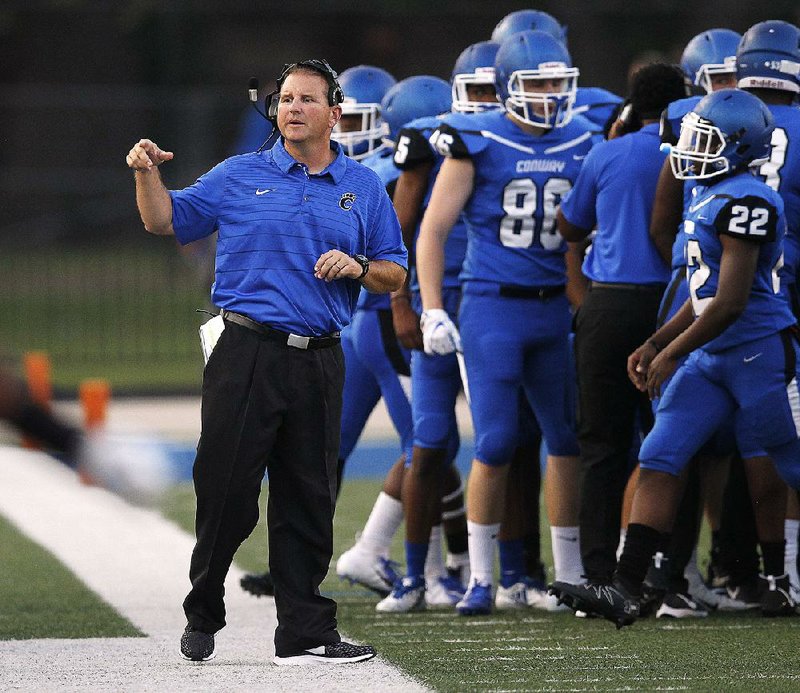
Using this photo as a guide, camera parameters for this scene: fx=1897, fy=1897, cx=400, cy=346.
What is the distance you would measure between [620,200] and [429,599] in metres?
1.67

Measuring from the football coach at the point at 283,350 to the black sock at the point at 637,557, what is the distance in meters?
1.01

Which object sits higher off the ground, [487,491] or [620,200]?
[620,200]

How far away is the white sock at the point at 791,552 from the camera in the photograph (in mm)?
6719

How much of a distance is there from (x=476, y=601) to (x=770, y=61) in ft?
7.06

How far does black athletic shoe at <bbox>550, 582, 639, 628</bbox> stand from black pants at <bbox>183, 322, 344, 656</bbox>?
86cm

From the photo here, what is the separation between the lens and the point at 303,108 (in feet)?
18.3

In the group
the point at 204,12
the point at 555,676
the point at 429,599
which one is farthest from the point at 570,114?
the point at 204,12

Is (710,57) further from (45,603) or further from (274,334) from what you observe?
(45,603)

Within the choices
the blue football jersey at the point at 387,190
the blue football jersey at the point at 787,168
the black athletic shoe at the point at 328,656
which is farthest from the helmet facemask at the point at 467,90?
the black athletic shoe at the point at 328,656

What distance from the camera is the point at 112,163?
26.0 metres

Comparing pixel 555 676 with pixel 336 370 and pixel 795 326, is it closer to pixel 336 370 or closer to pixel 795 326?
pixel 336 370

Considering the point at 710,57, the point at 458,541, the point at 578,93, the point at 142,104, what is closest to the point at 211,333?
the point at 458,541

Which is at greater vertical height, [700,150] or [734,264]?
[700,150]

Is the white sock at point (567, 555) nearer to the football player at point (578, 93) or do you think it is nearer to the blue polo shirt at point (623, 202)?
the blue polo shirt at point (623, 202)
